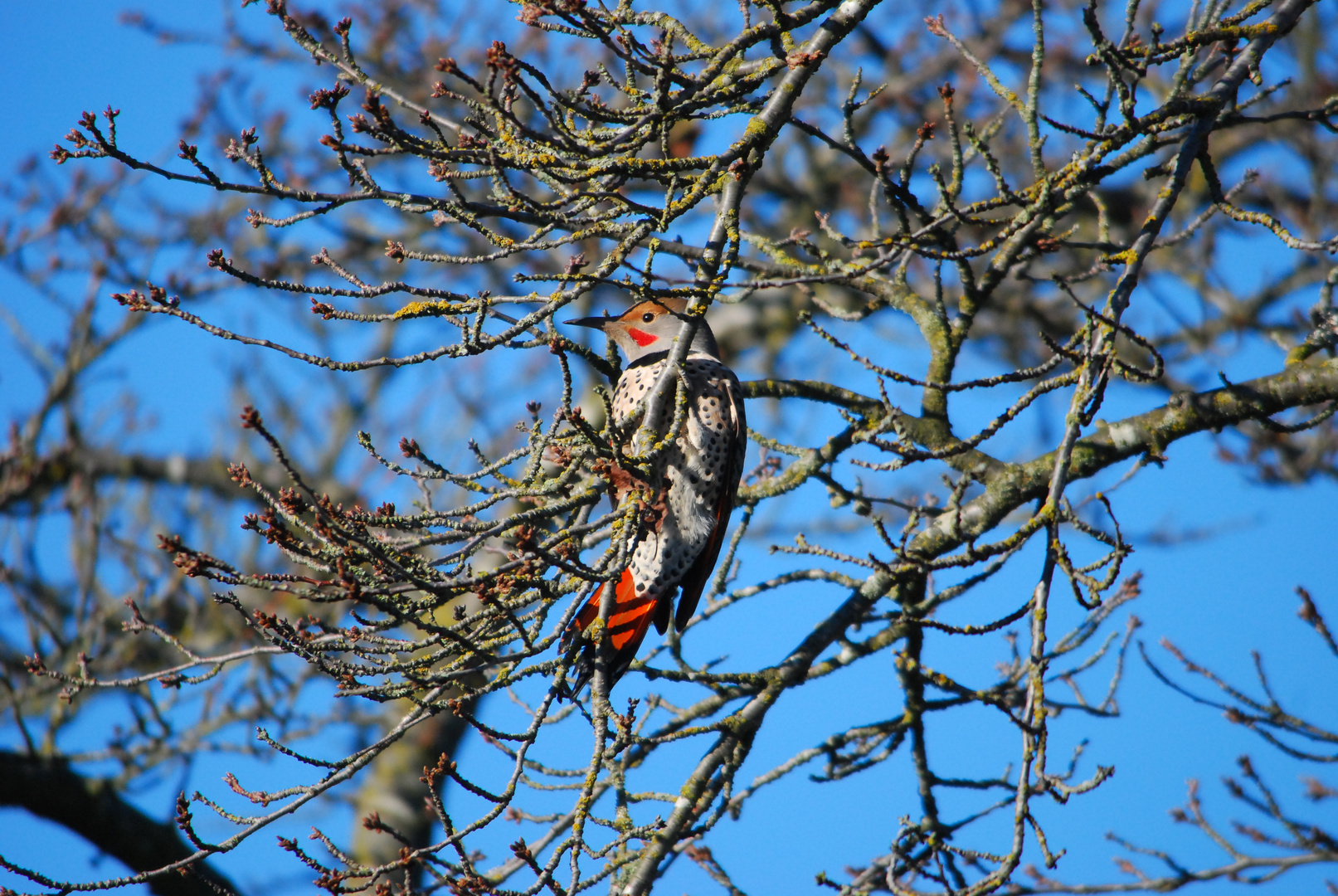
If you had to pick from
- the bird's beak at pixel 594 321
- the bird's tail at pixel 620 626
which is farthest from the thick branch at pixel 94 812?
the bird's beak at pixel 594 321

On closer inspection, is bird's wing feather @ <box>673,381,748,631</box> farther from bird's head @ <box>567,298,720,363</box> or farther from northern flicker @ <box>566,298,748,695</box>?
bird's head @ <box>567,298,720,363</box>

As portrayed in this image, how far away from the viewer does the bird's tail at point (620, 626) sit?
253cm

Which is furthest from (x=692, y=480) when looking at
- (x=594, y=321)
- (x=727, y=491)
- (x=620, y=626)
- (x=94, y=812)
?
(x=94, y=812)

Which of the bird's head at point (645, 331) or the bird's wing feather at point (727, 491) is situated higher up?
the bird's head at point (645, 331)

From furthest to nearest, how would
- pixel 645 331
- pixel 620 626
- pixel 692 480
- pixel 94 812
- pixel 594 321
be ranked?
pixel 94 812
pixel 645 331
pixel 594 321
pixel 692 480
pixel 620 626

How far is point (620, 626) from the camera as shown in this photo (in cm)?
299

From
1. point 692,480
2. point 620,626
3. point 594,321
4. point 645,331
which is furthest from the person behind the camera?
point 645,331

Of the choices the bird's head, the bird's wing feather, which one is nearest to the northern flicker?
the bird's wing feather

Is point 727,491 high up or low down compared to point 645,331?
down

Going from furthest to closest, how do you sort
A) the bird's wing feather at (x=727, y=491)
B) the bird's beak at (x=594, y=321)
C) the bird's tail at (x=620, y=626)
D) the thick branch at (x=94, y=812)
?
the thick branch at (x=94, y=812)
the bird's beak at (x=594, y=321)
the bird's wing feather at (x=727, y=491)
the bird's tail at (x=620, y=626)

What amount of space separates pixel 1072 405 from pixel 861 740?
158 centimetres

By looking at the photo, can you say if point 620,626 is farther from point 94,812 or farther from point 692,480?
point 94,812

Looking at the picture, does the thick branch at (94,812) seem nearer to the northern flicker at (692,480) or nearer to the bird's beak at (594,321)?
the northern flicker at (692,480)

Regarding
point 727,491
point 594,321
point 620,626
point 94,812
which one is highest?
point 594,321
